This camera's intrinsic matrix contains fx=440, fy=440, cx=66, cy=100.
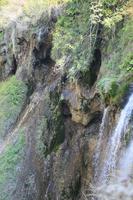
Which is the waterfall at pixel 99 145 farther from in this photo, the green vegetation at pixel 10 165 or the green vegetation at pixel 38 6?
the green vegetation at pixel 38 6

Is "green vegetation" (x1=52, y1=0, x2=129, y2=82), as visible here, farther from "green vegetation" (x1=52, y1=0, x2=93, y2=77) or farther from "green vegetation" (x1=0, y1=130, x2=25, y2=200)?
"green vegetation" (x1=0, y1=130, x2=25, y2=200)

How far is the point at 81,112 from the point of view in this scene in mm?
13000

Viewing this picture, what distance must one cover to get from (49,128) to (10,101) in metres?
5.00

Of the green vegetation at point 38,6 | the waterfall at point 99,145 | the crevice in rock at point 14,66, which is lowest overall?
the crevice in rock at point 14,66

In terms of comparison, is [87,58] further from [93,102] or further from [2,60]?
[2,60]

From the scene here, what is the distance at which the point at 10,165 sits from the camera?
52.3 feet

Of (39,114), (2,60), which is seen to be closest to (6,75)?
(2,60)

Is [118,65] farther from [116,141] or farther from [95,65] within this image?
[116,141]

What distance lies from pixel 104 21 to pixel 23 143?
599cm

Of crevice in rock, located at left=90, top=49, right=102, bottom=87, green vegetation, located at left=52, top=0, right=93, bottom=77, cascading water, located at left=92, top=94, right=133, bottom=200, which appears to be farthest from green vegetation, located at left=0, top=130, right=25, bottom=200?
cascading water, located at left=92, top=94, right=133, bottom=200

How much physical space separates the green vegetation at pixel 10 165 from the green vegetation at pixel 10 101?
6.10 feet

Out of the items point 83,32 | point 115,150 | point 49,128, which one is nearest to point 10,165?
point 49,128

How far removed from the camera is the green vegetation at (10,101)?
18.7 m

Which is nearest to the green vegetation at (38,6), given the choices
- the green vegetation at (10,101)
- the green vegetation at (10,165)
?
the green vegetation at (10,101)
